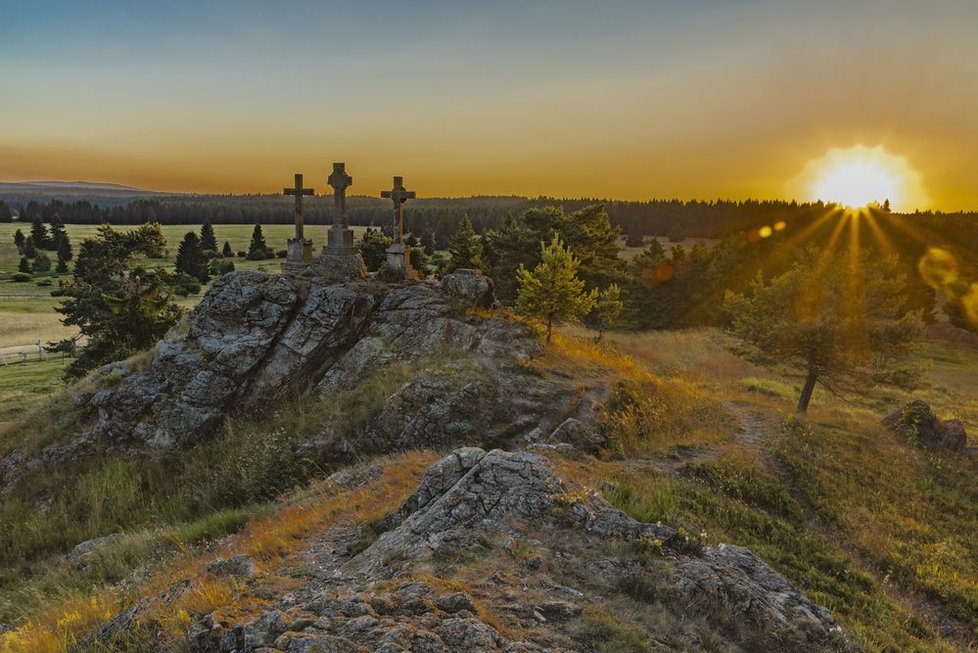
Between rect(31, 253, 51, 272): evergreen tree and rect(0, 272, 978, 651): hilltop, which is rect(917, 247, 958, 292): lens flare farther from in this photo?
rect(31, 253, 51, 272): evergreen tree

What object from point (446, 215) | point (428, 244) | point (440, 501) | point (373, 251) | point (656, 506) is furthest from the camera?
point (446, 215)

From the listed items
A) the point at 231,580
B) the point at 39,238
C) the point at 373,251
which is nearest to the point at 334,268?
the point at 231,580

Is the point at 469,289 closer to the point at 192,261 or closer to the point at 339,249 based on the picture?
the point at 339,249

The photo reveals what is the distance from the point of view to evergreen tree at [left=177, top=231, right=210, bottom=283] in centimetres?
7568

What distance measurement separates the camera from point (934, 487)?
14586 mm

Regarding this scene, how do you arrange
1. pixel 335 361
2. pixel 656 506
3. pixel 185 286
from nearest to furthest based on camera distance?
pixel 656 506 < pixel 335 361 < pixel 185 286

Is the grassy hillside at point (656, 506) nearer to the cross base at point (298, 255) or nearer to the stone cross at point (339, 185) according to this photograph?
the cross base at point (298, 255)

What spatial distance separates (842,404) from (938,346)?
36451mm

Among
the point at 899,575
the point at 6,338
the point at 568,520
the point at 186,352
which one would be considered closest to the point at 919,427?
the point at 899,575

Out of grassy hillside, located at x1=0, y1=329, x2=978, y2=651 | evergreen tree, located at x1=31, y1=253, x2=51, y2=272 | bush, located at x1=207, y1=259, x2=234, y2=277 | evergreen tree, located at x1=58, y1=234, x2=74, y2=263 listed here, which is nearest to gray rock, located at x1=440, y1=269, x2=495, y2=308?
grassy hillside, located at x1=0, y1=329, x2=978, y2=651

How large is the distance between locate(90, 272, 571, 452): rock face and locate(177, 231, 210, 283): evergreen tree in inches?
2571

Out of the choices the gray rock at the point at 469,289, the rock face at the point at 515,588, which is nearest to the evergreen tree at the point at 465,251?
the gray rock at the point at 469,289

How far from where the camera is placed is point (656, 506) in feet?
30.3

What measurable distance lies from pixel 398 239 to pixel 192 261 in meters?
68.4
